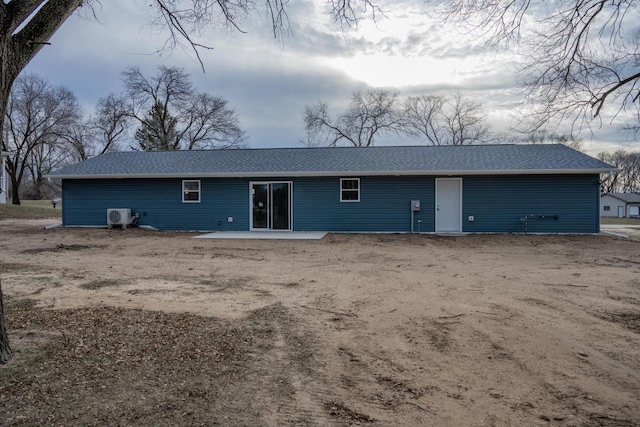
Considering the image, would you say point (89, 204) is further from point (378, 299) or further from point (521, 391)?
point (521, 391)

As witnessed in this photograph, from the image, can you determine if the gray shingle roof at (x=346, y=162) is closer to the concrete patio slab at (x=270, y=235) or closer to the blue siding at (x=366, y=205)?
the blue siding at (x=366, y=205)

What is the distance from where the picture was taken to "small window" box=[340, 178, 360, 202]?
16.0 metres

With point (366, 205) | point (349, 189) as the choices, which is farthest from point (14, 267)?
point (366, 205)

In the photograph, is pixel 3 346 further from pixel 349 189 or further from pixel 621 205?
pixel 621 205

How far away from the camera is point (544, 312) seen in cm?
526

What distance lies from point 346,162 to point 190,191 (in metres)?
6.52

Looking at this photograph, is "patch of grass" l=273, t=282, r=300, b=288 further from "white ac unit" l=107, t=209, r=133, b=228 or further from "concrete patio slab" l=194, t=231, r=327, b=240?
"white ac unit" l=107, t=209, r=133, b=228

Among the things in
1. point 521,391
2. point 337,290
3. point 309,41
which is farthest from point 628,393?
point 309,41

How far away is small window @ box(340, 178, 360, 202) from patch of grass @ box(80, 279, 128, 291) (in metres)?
10.1

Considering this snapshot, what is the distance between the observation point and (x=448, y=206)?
1573 cm

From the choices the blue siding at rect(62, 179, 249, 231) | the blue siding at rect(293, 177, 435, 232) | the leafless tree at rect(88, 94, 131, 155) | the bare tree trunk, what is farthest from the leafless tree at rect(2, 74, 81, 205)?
the bare tree trunk

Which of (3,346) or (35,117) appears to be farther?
(35,117)

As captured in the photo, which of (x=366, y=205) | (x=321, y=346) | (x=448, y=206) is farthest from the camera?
(x=366, y=205)

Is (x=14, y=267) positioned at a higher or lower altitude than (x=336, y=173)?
lower
